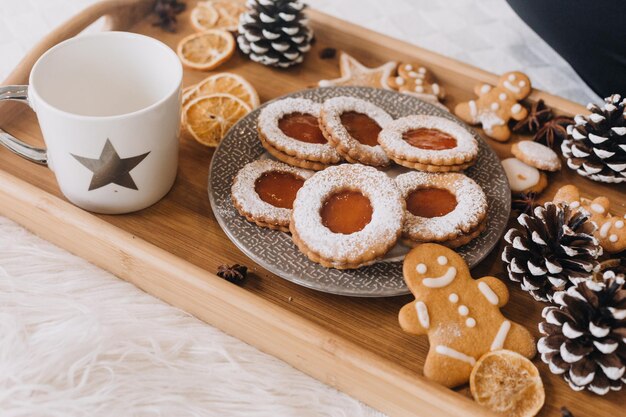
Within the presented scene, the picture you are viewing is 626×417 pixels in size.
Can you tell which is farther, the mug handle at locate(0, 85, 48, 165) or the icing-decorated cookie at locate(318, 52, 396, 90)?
the icing-decorated cookie at locate(318, 52, 396, 90)

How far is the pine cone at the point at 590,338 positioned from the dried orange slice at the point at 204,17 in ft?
2.71

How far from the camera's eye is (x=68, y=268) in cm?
96

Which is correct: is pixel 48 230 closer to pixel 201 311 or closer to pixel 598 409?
pixel 201 311

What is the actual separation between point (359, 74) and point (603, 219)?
487mm

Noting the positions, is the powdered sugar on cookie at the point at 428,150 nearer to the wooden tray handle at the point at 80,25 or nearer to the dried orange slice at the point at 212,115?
the dried orange slice at the point at 212,115

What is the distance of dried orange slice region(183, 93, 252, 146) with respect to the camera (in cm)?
106

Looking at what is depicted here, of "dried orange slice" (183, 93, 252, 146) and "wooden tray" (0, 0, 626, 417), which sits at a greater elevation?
"dried orange slice" (183, 93, 252, 146)

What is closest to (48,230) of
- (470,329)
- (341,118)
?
(341,118)

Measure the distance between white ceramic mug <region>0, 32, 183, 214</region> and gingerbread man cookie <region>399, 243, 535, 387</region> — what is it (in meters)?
0.36

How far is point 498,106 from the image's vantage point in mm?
1120

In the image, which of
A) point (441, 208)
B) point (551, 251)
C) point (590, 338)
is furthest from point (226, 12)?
point (590, 338)

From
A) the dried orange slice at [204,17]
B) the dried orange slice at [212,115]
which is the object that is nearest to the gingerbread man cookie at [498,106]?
the dried orange slice at [212,115]

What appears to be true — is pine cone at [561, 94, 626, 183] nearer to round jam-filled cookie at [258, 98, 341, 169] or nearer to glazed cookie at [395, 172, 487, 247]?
glazed cookie at [395, 172, 487, 247]

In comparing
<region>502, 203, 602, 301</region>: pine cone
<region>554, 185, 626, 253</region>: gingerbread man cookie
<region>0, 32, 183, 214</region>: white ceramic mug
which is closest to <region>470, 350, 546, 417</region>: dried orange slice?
<region>502, 203, 602, 301</region>: pine cone
